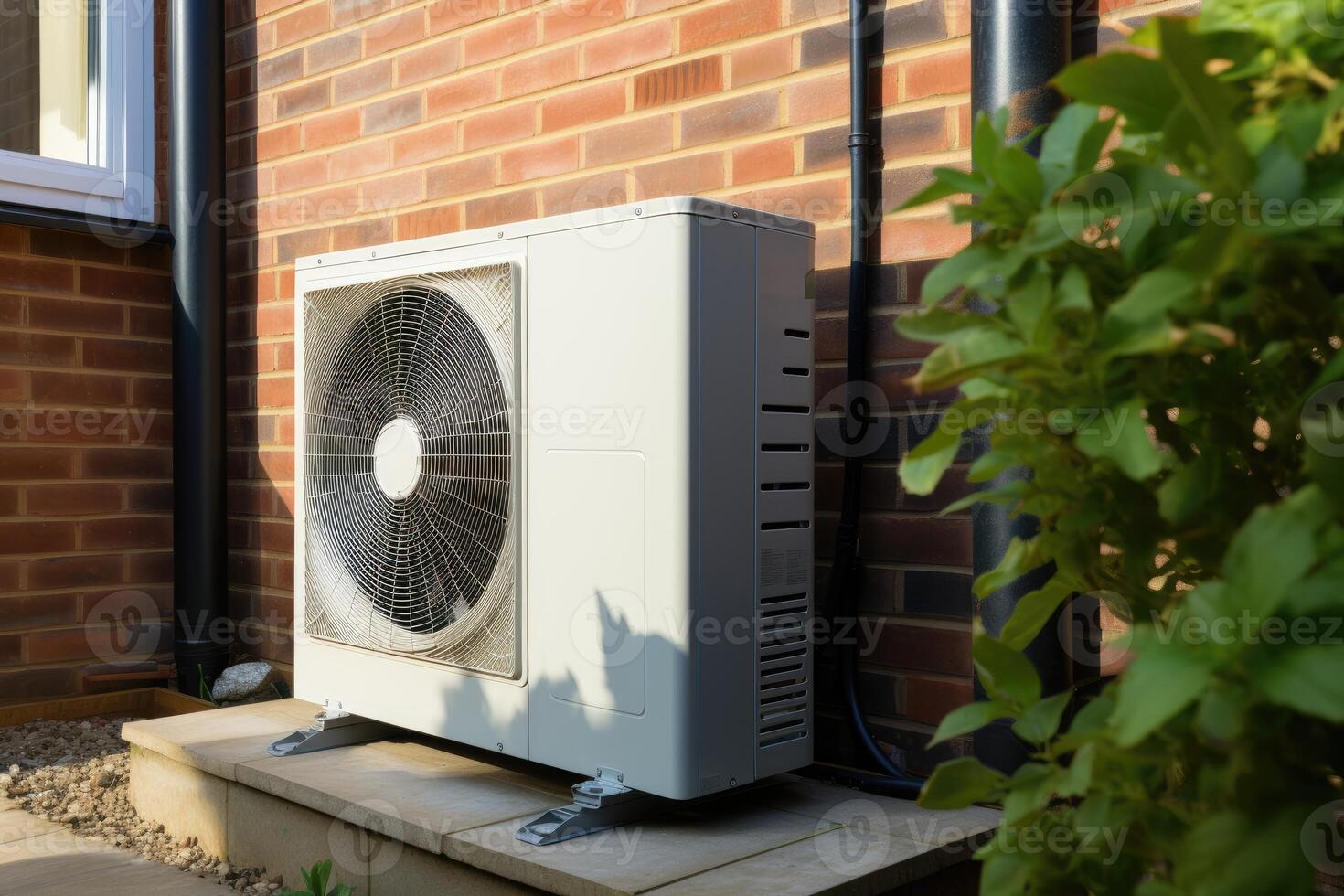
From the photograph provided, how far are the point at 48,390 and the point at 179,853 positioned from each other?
1626 millimetres

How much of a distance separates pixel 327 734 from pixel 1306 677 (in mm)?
2120

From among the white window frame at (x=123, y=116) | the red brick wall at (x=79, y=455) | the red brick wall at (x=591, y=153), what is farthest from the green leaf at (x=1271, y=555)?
the white window frame at (x=123, y=116)

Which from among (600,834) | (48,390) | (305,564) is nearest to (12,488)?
(48,390)

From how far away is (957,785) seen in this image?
0.80 metres

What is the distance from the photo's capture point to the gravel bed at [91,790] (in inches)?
91.7

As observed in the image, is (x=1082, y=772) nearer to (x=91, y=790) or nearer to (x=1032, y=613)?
(x=1032, y=613)

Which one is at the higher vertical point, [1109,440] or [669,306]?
[669,306]

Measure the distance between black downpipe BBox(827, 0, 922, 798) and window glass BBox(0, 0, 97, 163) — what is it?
2694mm

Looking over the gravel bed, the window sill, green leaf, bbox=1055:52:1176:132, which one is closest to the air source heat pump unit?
the gravel bed

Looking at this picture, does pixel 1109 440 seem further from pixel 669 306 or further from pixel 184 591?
pixel 184 591

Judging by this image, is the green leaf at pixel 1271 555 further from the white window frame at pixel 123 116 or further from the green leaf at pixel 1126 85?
the white window frame at pixel 123 116

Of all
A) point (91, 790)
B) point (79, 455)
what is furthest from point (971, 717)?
point (79, 455)

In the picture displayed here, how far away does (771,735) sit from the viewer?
1.83 metres

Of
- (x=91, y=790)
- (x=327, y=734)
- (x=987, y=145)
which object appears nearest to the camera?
(x=987, y=145)
